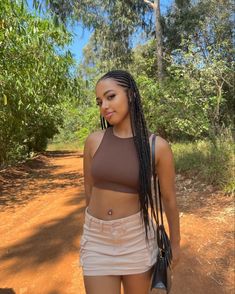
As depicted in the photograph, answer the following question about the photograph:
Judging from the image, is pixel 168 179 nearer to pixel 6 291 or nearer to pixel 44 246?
pixel 6 291

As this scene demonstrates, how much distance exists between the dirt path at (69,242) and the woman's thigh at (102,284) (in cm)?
221

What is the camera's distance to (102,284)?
204 centimetres

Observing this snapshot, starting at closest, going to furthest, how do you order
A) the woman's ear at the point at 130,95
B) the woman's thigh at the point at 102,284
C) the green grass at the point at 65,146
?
the woman's thigh at the point at 102,284, the woman's ear at the point at 130,95, the green grass at the point at 65,146

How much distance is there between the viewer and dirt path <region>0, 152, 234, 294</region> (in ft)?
14.3

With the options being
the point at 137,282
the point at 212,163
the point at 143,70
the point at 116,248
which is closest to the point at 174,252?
the point at 137,282

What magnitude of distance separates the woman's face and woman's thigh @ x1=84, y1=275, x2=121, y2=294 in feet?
2.71

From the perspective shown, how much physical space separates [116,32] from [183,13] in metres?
3.80

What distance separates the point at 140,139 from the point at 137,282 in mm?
767

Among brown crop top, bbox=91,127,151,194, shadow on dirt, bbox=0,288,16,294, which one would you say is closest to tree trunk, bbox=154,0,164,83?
shadow on dirt, bbox=0,288,16,294

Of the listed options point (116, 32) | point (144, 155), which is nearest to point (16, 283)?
point (144, 155)

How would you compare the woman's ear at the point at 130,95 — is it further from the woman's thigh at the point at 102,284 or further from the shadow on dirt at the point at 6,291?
the shadow on dirt at the point at 6,291

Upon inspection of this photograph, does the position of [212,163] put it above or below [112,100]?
below

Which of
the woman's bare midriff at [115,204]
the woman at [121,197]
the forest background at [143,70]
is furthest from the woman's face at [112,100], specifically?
the forest background at [143,70]

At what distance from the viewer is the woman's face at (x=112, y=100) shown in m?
2.13
